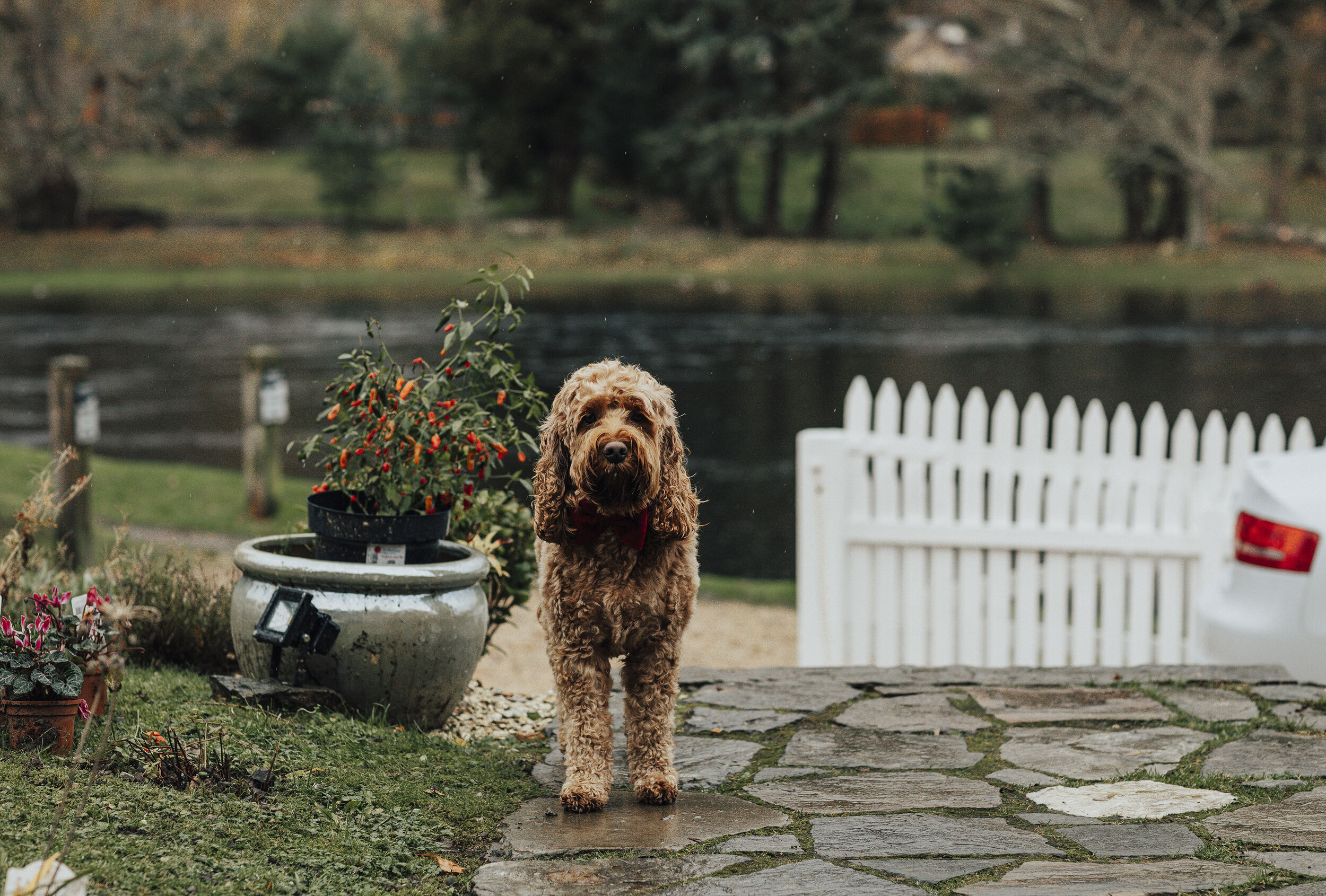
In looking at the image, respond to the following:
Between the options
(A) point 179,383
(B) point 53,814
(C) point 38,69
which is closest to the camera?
(B) point 53,814

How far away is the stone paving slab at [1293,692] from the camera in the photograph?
5.09 meters

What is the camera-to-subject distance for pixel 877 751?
4.60 m

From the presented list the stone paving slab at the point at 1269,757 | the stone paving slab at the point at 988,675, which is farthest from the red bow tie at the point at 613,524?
the stone paving slab at the point at 1269,757

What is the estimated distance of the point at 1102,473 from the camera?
277 inches

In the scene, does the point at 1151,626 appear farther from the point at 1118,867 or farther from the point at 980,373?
the point at 980,373

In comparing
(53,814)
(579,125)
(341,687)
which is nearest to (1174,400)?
(341,687)

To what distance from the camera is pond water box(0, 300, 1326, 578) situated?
16375 mm

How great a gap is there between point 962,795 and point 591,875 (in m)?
1.26

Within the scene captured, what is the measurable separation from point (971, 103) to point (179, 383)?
38.6m

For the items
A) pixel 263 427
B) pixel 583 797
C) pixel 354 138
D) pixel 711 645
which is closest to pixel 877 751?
pixel 583 797

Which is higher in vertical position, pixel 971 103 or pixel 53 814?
pixel 971 103

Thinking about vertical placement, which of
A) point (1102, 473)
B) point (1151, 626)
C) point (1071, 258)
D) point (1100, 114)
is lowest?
point (1151, 626)

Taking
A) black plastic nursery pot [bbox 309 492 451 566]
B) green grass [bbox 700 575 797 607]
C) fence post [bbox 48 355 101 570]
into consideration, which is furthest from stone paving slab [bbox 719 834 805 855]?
fence post [bbox 48 355 101 570]

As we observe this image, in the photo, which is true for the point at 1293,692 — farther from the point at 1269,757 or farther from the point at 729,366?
the point at 729,366
